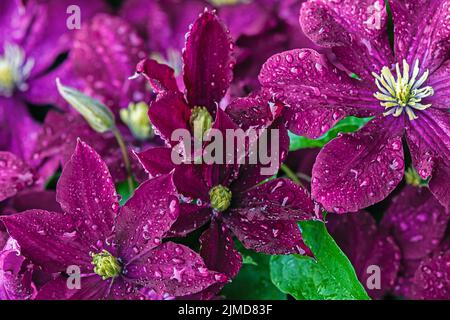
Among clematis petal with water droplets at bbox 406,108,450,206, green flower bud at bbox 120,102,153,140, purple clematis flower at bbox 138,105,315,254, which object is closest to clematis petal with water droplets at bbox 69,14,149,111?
green flower bud at bbox 120,102,153,140

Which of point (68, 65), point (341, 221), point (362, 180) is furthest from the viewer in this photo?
point (68, 65)

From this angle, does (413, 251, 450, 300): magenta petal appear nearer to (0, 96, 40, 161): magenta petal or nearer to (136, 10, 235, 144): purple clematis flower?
(136, 10, 235, 144): purple clematis flower

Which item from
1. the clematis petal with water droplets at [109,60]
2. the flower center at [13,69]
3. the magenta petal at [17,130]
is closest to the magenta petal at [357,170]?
the clematis petal with water droplets at [109,60]

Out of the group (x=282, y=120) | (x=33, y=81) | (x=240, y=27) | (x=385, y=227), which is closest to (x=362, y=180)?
(x=282, y=120)

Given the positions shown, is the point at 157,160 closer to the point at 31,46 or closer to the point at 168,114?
the point at 168,114

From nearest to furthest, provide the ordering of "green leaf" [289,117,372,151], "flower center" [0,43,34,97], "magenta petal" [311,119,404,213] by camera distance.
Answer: "magenta petal" [311,119,404,213]
"green leaf" [289,117,372,151]
"flower center" [0,43,34,97]

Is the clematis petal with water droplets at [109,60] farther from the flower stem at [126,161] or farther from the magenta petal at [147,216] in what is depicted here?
the magenta petal at [147,216]
